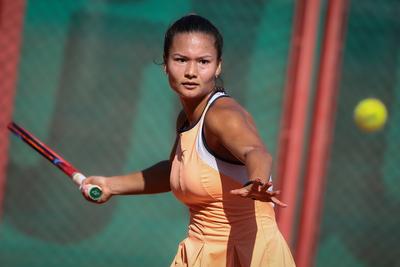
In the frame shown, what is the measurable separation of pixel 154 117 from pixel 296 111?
982 mm

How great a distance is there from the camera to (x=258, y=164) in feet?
7.86

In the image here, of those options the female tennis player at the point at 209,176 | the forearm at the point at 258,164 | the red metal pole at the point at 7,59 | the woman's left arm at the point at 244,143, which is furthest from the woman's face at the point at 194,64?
the red metal pole at the point at 7,59

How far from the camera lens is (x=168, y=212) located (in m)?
5.30

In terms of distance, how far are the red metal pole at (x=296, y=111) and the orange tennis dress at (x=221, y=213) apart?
2004mm

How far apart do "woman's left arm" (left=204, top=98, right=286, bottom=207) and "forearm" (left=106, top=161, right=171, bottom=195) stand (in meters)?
0.65

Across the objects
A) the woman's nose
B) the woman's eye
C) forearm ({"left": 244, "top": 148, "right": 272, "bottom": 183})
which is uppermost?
the woman's eye

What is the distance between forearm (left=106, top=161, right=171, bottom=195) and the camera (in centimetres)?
332

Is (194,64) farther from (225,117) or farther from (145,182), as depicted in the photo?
(145,182)

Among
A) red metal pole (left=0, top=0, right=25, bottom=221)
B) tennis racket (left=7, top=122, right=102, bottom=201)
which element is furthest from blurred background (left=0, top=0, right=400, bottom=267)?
tennis racket (left=7, top=122, right=102, bottom=201)

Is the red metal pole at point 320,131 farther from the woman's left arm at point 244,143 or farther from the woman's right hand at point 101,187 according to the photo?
the woman's left arm at point 244,143

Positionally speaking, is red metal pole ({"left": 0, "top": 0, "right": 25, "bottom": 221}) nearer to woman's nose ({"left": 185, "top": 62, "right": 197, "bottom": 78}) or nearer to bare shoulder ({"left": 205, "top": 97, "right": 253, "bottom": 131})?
woman's nose ({"left": 185, "top": 62, "right": 197, "bottom": 78})

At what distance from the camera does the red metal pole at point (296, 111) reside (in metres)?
4.89

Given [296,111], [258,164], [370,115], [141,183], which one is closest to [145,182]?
[141,183]

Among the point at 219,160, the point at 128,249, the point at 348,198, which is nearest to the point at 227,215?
the point at 219,160
